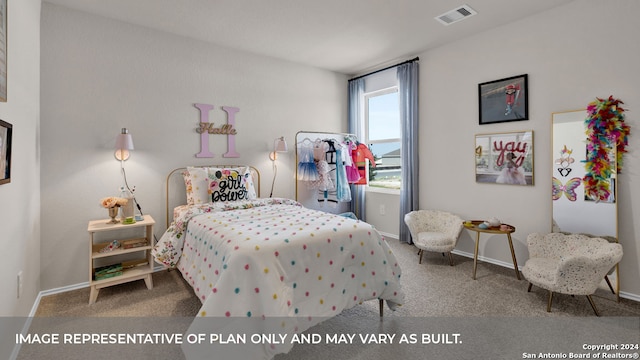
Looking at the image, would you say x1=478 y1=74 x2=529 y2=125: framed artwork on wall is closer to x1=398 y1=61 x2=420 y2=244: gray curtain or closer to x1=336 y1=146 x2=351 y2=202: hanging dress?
x1=398 y1=61 x2=420 y2=244: gray curtain

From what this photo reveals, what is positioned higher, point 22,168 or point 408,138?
point 408,138

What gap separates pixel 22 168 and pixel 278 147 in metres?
2.64

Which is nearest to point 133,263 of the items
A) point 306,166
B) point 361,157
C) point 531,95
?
point 306,166

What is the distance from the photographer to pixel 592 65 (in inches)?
116

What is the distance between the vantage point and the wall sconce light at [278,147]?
432cm

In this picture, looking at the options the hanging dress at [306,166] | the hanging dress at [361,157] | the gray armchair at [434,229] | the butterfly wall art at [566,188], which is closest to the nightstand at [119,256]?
the hanging dress at [306,166]

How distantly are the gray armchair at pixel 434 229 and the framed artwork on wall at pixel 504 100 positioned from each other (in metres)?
1.27

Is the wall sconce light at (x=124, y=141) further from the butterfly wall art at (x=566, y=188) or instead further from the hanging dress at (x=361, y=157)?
the butterfly wall art at (x=566, y=188)

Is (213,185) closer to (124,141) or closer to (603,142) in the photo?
(124,141)

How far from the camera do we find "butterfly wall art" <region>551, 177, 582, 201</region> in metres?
3.02

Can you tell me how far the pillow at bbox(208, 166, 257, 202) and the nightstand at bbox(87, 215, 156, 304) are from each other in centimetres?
71

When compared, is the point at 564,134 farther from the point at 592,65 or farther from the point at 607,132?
the point at 592,65

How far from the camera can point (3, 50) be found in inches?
66.9

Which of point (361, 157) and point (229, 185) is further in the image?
point (361, 157)
